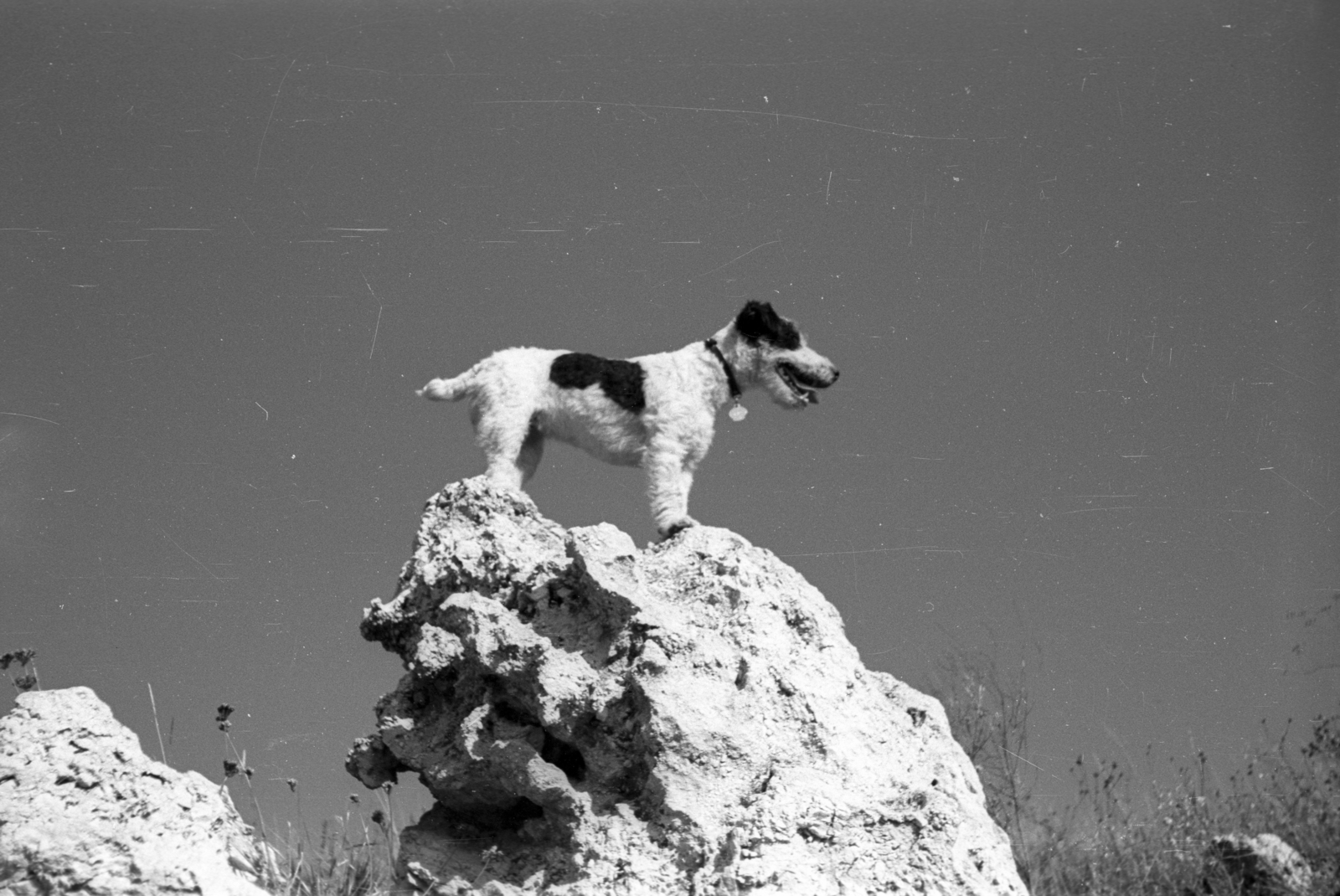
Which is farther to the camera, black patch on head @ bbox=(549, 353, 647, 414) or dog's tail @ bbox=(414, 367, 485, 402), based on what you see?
dog's tail @ bbox=(414, 367, 485, 402)

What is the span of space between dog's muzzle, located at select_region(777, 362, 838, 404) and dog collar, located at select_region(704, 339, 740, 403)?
0.33 m

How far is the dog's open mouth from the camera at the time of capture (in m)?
9.04

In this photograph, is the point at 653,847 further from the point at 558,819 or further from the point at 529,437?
the point at 529,437

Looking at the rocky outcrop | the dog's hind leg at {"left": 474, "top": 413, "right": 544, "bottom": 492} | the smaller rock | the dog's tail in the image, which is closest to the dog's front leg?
A: the dog's hind leg at {"left": 474, "top": 413, "right": 544, "bottom": 492}

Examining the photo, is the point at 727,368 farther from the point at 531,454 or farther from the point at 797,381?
the point at 531,454

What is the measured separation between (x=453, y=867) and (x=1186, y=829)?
539 cm

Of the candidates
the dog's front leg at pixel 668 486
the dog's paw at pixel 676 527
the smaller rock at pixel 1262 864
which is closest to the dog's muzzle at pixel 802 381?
the dog's front leg at pixel 668 486

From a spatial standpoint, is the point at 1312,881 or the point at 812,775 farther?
the point at 1312,881

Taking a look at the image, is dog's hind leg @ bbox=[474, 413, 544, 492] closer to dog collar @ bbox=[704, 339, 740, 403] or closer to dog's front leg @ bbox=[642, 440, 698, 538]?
dog's front leg @ bbox=[642, 440, 698, 538]

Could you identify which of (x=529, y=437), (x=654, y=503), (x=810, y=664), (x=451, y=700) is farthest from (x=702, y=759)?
(x=529, y=437)

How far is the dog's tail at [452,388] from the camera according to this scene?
350 inches

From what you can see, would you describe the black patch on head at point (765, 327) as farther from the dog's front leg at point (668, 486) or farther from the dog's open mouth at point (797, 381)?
the dog's front leg at point (668, 486)

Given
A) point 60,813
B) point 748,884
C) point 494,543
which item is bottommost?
point 60,813

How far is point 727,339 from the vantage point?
29.4 feet
